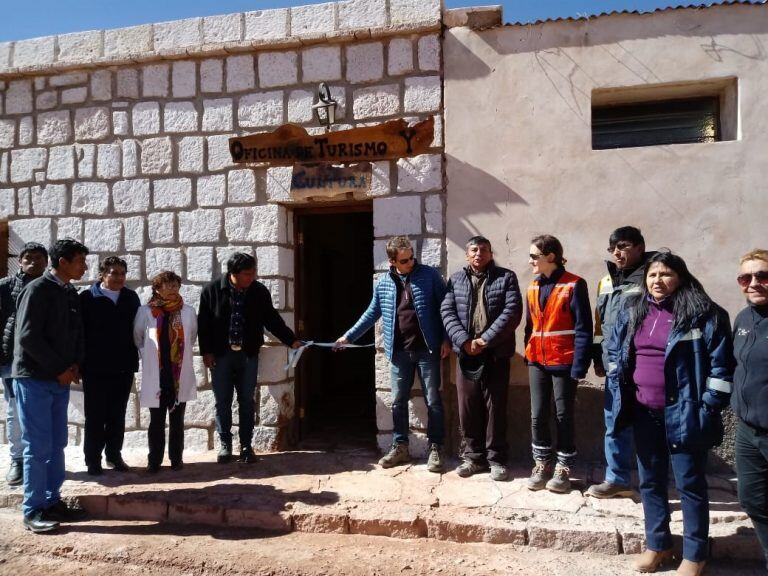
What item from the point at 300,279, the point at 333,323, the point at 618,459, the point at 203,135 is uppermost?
the point at 203,135

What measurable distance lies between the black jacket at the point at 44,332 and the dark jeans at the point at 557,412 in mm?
3389

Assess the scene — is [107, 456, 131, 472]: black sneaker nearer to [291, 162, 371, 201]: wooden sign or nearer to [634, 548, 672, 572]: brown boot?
[291, 162, 371, 201]: wooden sign

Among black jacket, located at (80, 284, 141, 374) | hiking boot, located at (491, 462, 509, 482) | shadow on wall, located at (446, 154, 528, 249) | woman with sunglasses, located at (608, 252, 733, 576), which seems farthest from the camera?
shadow on wall, located at (446, 154, 528, 249)

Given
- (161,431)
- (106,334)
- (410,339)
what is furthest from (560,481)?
(106,334)

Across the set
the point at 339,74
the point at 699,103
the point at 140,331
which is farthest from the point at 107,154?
the point at 699,103

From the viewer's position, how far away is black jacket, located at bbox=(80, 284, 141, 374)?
4430 millimetres

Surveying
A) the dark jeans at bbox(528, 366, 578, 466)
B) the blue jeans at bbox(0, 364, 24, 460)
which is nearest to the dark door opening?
the dark jeans at bbox(528, 366, 578, 466)

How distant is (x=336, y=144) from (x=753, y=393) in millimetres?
3795

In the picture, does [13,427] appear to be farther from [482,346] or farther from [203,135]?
[482,346]

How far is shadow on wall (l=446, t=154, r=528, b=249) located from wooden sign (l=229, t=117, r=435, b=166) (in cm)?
38

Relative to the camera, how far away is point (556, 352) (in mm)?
4004

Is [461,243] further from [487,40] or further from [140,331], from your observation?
[140,331]

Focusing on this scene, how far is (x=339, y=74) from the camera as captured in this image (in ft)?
16.9

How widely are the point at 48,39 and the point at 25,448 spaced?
434cm
